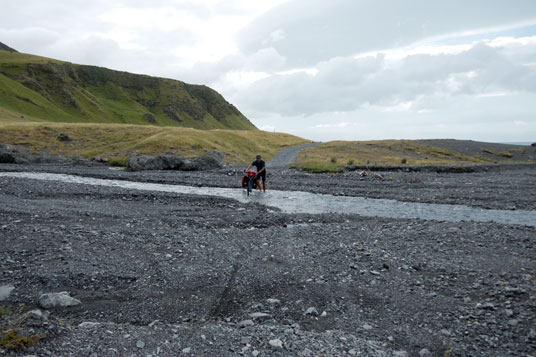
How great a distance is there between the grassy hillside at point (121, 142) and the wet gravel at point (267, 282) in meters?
39.0

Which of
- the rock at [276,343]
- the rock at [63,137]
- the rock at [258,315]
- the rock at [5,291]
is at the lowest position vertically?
the rock at [258,315]

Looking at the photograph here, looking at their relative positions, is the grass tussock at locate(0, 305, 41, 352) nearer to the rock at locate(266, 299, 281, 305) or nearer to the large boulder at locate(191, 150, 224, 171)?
the rock at locate(266, 299, 281, 305)

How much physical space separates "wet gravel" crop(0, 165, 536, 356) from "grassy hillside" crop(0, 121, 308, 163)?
128ft

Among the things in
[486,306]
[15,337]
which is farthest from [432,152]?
[15,337]

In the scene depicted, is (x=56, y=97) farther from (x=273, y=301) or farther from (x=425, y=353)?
(x=425, y=353)

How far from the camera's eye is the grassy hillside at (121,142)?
188ft

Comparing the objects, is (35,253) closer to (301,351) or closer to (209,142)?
(301,351)

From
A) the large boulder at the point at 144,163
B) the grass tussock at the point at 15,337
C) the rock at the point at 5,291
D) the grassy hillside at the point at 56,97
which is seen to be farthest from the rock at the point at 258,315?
the grassy hillside at the point at 56,97

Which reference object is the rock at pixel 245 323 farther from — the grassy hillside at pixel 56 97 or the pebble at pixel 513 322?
the grassy hillside at pixel 56 97

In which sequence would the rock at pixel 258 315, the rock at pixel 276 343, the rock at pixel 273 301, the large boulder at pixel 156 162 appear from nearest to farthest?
the rock at pixel 276 343 → the rock at pixel 258 315 → the rock at pixel 273 301 → the large boulder at pixel 156 162

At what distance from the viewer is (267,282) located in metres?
9.91

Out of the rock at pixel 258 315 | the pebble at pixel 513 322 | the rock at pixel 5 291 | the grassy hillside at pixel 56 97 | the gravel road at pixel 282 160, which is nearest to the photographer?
the pebble at pixel 513 322

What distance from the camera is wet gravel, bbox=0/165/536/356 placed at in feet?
22.4

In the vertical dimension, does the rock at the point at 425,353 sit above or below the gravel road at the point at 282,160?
below
